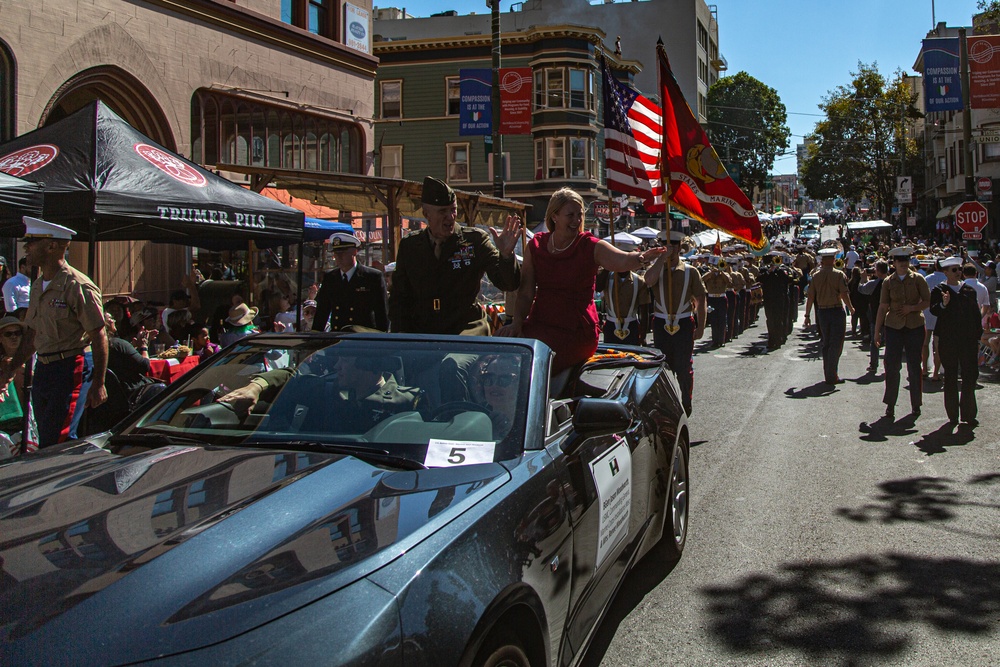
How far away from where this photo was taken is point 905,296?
10320 mm

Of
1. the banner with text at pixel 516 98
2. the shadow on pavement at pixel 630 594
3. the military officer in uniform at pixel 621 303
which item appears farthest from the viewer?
the banner with text at pixel 516 98

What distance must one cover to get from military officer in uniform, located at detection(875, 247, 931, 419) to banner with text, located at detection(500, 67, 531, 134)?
1155 centimetres

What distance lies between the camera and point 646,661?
4016 mm

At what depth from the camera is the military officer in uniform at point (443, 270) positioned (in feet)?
18.7

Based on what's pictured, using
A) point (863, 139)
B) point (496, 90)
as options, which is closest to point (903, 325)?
point (496, 90)

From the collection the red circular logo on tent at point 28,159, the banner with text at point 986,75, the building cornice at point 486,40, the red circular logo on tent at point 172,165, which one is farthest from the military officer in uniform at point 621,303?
the building cornice at point 486,40

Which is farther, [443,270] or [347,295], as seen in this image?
[347,295]

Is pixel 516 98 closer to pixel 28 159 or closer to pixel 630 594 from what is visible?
pixel 28 159

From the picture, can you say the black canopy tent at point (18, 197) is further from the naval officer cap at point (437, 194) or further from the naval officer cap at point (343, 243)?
the naval officer cap at point (437, 194)

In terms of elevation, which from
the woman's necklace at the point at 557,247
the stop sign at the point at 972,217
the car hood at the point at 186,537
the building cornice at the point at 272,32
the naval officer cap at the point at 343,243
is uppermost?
the building cornice at the point at 272,32

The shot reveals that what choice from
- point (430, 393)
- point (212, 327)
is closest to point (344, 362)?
point (430, 393)

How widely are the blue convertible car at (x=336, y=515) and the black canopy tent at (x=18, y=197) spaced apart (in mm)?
3501

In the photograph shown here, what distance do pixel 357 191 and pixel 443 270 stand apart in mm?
8207

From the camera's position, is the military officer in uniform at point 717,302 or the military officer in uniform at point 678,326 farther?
the military officer in uniform at point 717,302
